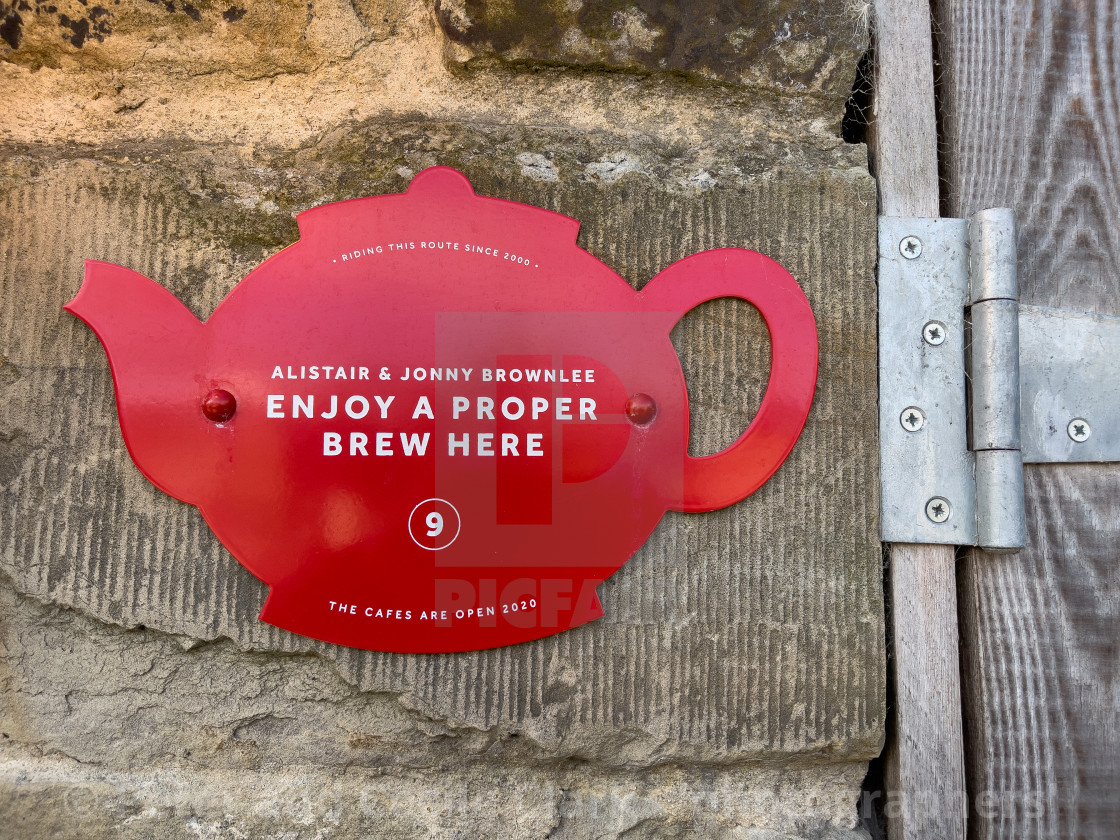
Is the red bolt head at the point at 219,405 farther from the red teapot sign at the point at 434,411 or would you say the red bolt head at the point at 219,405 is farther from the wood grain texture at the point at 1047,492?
the wood grain texture at the point at 1047,492

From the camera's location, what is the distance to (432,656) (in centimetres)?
74

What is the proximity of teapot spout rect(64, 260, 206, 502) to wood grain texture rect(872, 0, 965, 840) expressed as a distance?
2.35 ft

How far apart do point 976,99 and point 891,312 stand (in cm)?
26

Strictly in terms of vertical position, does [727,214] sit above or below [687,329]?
above

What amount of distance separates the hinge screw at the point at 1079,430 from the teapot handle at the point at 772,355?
27cm

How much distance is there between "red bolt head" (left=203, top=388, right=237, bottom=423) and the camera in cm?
73

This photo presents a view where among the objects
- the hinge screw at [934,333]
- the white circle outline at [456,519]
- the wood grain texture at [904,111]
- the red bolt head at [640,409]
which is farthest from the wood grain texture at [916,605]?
the white circle outline at [456,519]

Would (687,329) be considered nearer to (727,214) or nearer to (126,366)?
(727,214)

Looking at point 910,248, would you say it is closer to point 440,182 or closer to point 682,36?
point 682,36

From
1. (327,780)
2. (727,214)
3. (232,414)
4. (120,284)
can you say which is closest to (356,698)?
(327,780)

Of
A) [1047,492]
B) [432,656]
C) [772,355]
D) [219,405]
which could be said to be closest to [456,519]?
[432,656]

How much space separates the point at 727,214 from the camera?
2.56 ft

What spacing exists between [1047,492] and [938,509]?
0.13m

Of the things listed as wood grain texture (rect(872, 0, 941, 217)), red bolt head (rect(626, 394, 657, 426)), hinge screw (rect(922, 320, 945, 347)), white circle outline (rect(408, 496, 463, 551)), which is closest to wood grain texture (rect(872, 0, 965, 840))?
wood grain texture (rect(872, 0, 941, 217))
